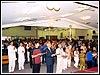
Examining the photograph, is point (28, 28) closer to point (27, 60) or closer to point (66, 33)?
point (66, 33)

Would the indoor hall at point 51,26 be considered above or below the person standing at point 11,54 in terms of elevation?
above

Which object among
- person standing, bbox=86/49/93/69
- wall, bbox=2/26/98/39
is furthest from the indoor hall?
person standing, bbox=86/49/93/69

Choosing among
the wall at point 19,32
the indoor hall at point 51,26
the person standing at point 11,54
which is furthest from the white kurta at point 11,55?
the wall at point 19,32

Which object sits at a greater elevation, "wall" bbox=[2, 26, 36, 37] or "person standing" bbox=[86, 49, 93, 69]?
"wall" bbox=[2, 26, 36, 37]

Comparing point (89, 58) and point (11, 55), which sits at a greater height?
point (11, 55)

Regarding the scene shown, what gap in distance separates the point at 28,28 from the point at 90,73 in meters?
12.4

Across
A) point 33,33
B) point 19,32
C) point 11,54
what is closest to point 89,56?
point 11,54

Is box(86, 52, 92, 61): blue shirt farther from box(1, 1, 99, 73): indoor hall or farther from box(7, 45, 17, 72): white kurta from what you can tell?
box(7, 45, 17, 72): white kurta

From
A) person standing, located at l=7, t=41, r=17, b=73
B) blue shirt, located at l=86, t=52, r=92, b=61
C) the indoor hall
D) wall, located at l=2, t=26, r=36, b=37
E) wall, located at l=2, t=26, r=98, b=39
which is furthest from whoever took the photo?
wall, located at l=2, t=26, r=98, b=39

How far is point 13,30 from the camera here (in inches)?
609

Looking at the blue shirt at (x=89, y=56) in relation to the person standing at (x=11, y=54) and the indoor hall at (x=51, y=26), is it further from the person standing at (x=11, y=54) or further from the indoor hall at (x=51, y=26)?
the person standing at (x=11, y=54)

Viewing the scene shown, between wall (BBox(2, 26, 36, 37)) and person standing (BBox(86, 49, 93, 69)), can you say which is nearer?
person standing (BBox(86, 49, 93, 69))

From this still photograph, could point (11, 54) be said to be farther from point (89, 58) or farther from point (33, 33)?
point (33, 33)

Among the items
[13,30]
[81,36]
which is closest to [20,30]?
[13,30]
